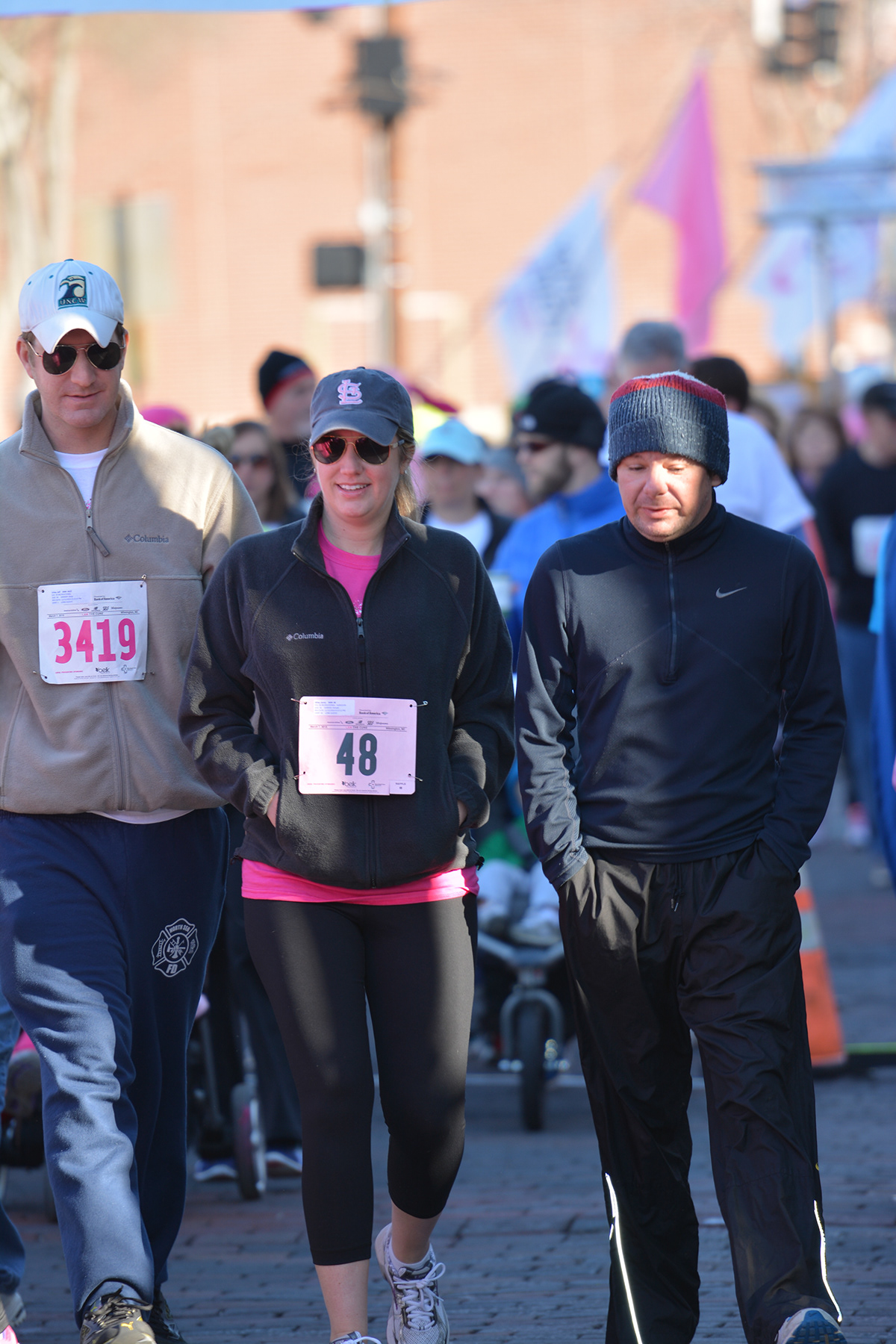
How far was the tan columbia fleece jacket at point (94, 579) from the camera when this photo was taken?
3934 mm

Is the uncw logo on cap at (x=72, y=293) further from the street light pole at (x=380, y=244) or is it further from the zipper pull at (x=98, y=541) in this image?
the street light pole at (x=380, y=244)

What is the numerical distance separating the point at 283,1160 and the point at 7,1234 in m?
1.51


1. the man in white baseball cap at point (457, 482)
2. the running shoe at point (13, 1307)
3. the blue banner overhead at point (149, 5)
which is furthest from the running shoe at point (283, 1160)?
the blue banner overhead at point (149, 5)

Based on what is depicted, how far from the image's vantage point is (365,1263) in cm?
379

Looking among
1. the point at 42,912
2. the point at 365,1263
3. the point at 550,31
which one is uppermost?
the point at 550,31

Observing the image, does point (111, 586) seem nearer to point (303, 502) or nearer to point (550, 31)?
point (303, 502)

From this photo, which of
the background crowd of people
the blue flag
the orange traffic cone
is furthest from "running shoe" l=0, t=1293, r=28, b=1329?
the blue flag

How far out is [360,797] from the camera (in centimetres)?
375

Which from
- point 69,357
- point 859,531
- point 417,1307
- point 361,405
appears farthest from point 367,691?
point 859,531

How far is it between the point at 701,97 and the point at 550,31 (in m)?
11.5

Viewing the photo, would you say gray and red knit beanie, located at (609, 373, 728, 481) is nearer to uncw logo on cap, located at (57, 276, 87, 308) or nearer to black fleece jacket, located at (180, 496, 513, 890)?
black fleece jacket, located at (180, 496, 513, 890)

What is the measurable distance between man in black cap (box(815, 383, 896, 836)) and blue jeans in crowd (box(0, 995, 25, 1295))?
21.3 feet

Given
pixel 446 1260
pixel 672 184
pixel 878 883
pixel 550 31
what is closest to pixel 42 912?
pixel 446 1260

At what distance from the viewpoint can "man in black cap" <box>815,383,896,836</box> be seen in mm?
10047
